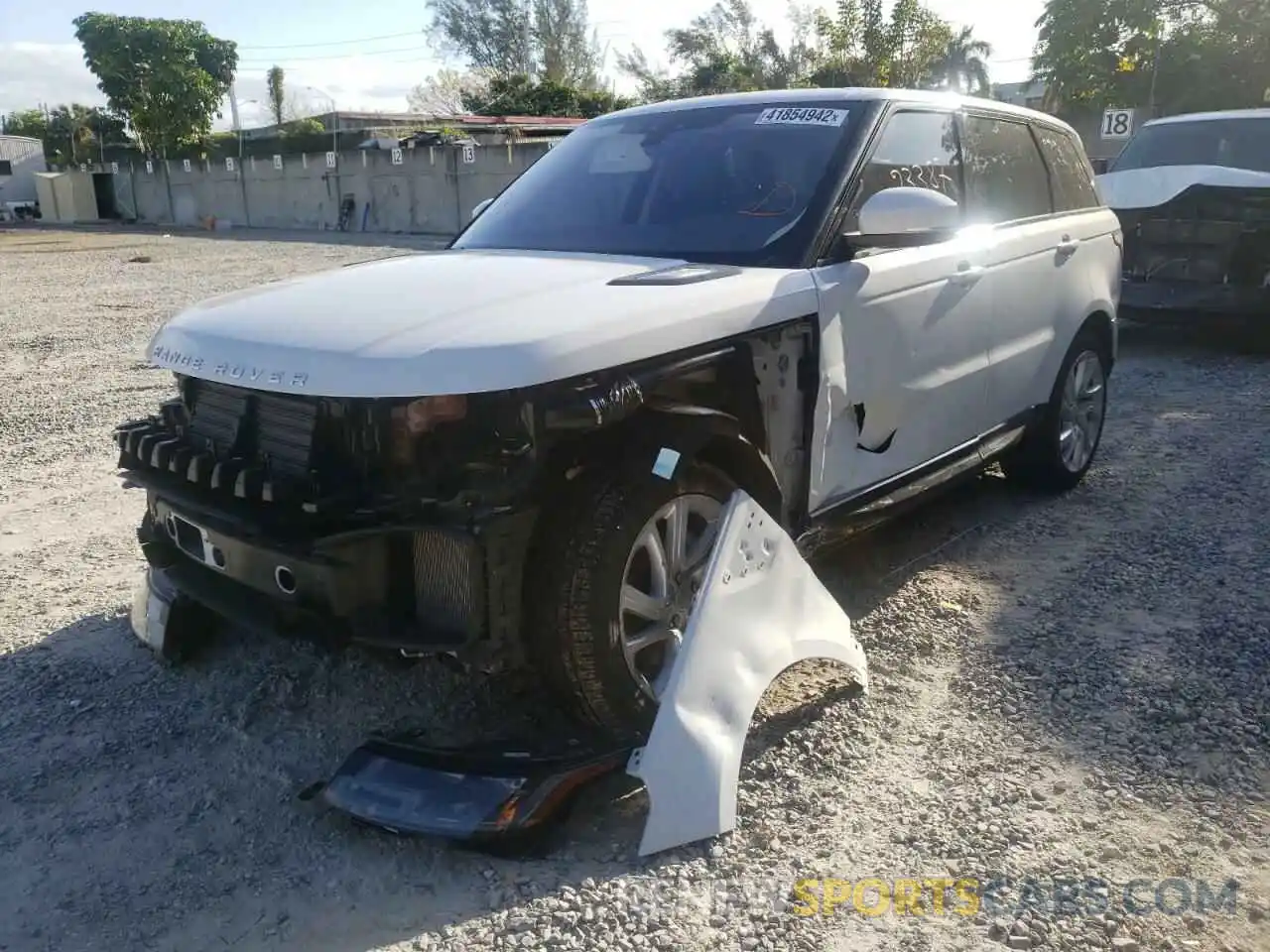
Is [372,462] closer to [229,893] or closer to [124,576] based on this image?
[229,893]

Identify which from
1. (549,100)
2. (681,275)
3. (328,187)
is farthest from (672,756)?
(549,100)

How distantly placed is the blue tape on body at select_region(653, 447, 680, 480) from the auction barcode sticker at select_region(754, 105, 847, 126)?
5.40 feet

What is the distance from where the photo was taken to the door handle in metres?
4.20

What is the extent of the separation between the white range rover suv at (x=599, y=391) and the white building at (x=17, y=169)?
184 feet

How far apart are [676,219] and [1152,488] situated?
3.21 meters

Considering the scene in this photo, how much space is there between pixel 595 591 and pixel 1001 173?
10.0 feet

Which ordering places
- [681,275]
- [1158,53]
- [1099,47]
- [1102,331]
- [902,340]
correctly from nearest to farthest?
[681,275] → [902,340] → [1102,331] → [1158,53] → [1099,47]

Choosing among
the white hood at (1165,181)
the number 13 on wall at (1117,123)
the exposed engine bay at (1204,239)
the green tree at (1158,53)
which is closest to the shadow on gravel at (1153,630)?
the exposed engine bay at (1204,239)

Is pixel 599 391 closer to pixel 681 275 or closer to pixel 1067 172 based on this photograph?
pixel 681 275

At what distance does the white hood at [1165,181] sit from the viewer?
859 centimetres

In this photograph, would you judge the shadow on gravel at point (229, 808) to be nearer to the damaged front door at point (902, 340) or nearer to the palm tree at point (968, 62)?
the damaged front door at point (902, 340)

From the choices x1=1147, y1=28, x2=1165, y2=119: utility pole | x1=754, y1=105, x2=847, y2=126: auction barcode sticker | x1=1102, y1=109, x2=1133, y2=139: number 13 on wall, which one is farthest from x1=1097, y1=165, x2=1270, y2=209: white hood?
x1=1147, y1=28, x2=1165, y2=119: utility pole

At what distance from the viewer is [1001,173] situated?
4.76 metres

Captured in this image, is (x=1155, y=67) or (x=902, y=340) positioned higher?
(x=1155, y=67)
